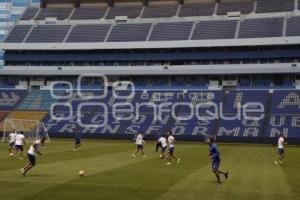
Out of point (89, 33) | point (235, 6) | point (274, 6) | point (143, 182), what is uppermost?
point (235, 6)

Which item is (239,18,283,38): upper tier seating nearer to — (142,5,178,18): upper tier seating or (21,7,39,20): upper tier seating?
(142,5,178,18): upper tier seating

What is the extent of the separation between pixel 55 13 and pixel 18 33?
10817 millimetres

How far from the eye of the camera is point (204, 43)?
90375 mm

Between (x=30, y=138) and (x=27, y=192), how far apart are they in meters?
45.7

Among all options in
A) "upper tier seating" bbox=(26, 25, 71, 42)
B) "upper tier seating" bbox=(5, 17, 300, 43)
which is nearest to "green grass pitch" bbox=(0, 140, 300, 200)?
"upper tier seating" bbox=(5, 17, 300, 43)

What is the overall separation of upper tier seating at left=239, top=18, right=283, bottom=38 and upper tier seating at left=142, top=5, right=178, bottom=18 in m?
17.0

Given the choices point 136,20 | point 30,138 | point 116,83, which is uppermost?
point 136,20

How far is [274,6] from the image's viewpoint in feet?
314

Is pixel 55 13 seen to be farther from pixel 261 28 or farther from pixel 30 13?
pixel 261 28

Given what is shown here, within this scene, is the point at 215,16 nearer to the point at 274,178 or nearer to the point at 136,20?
the point at 136,20

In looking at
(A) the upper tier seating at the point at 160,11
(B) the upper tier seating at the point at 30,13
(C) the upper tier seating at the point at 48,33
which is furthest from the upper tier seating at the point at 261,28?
(B) the upper tier seating at the point at 30,13


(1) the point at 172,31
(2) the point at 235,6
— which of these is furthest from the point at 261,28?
(1) the point at 172,31

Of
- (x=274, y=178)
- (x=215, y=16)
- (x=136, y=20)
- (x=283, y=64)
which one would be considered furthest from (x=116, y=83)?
(x=274, y=178)

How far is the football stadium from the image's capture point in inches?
2918
